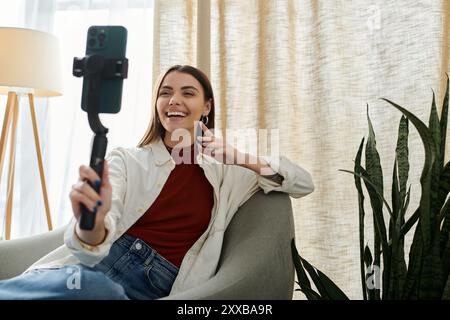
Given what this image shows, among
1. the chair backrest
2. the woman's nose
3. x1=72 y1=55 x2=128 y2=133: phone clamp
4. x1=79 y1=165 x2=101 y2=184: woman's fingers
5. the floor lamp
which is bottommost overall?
the chair backrest

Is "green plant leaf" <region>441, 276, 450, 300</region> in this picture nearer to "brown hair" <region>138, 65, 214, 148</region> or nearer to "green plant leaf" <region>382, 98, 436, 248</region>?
"green plant leaf" <region>382, 98, 436, 248</region>

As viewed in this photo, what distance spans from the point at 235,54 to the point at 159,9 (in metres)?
0.37

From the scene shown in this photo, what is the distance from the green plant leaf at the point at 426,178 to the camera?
120 centimetres

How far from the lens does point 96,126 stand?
81cm

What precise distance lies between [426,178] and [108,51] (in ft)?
2.56

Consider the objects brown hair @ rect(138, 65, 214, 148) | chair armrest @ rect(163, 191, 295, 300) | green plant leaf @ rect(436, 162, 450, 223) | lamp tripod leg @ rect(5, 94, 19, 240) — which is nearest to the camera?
chair armrest @ rect(163, 191, 295, 300)

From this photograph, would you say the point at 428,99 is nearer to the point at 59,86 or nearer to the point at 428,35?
the point at 428,35

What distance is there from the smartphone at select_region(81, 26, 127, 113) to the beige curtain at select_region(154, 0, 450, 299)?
49.5 inches

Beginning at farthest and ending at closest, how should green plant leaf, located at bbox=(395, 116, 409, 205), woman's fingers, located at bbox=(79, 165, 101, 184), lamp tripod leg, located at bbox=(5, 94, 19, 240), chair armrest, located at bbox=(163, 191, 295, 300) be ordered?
1. lamp tripod leg, located at bbox=(5, 94, 19, 240)
2. green plant leaf, located at bbox=(395, 116, 409, 205)
3. chair armrest, located at bbox=(163, 191, 295, 300)
4. woman's fingers, located at bbox=(79, 165, 101, 184)

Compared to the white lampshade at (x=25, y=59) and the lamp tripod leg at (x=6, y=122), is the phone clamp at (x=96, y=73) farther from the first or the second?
the lamp tripod leg at (x=6, y=122)

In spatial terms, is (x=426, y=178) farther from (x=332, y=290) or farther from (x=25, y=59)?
(x=25, y=59)

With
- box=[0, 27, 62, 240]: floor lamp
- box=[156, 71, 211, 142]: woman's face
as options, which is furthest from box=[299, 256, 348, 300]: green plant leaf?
box=[0, 27, 62, 240]: floor lamp

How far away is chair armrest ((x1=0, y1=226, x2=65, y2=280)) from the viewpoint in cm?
151
